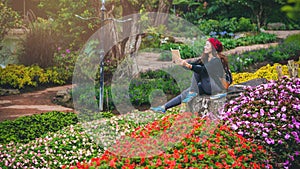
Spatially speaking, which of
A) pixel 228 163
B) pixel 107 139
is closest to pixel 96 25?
pixel 107 139

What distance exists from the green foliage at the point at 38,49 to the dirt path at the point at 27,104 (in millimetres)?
1746

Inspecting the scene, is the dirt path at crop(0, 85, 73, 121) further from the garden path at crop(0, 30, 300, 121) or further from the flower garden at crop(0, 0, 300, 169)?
the flower garden at crop(0, 0, 300, 169)

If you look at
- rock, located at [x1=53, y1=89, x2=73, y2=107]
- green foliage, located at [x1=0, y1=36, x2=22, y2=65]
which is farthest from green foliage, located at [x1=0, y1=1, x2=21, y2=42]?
rock, located at [x1=53, y1=89, x2=73, y2=107]

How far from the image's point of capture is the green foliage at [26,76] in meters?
9.61

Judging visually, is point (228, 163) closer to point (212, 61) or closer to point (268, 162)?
point (268, 162)

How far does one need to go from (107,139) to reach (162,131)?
1.05 meters

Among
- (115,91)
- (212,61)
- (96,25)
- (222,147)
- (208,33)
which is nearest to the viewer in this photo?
(222,147)

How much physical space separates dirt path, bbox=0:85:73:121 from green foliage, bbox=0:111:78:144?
1331mm

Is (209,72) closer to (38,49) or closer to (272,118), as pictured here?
(272,118)

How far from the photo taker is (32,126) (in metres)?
5.71

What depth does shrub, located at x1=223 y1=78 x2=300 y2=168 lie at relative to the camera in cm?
426

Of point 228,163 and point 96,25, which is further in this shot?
point 96,25

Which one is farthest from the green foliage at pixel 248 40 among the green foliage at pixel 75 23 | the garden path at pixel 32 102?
the green foliage at pixel 75 23

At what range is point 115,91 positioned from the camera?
7.93 meters
